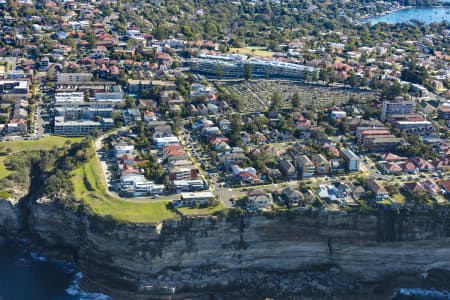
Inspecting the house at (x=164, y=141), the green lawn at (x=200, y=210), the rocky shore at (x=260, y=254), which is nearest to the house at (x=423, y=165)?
the rocky shore at (x=260, y=254)

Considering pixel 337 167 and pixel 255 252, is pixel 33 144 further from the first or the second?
pixel 337 167

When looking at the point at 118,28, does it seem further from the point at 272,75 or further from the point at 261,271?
the point at 261,271

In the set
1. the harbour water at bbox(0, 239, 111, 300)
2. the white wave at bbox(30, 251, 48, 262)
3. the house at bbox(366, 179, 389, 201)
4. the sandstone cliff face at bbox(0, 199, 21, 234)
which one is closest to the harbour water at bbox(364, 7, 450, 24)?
the house at bbox(366, 179, 389, 201)

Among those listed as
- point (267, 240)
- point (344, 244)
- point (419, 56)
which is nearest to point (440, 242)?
point (344, 244)

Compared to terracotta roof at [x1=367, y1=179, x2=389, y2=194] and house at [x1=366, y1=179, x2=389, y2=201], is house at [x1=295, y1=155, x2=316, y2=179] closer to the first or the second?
terracotta roof at [x1=367, y1=179, x2=389, y2=194]

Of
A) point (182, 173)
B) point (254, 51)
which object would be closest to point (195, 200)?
point (182, 173)
